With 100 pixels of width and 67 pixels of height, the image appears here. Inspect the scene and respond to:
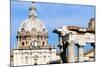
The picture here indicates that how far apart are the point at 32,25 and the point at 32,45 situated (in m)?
0.21

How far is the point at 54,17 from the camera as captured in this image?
2.55 meters

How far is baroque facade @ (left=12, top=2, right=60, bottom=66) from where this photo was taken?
94.5 inches

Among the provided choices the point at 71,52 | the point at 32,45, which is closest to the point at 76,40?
the point at 71,52

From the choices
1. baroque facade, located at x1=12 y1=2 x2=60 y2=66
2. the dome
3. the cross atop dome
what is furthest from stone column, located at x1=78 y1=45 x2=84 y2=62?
the cross atop dome

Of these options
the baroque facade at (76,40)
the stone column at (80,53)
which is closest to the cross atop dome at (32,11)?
the baroque facade at (76,40)

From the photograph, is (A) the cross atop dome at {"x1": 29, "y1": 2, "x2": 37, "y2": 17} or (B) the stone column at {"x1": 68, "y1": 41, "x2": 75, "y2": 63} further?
(B) the stone column at {"x1": 68, "y1": 41, "x2": 75, "y2": 63}

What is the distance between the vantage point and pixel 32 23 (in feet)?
8.07

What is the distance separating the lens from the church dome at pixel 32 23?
2430 millimetres

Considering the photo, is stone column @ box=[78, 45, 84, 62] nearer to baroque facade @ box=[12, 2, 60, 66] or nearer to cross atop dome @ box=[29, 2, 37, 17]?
baroque facade @ box=[12, 2, 60, 66]

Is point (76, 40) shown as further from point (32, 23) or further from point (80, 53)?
point (32, 23)

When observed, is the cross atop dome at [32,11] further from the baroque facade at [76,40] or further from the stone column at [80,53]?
the stone column at [80,53]

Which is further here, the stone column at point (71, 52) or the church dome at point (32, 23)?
the stone column at point (71, 52)
